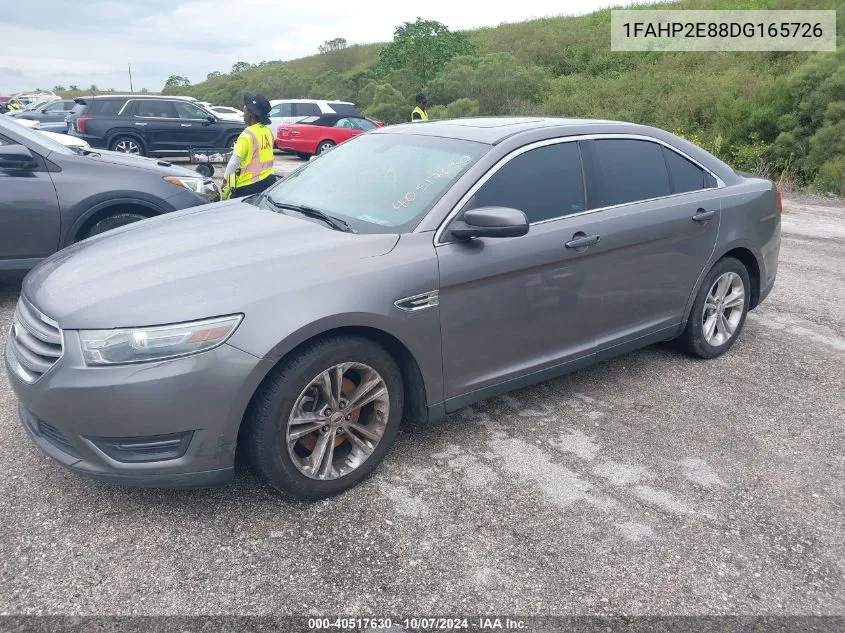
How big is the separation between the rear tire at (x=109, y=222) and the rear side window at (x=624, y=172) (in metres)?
3.91

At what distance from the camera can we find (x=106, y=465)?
9.05 ft

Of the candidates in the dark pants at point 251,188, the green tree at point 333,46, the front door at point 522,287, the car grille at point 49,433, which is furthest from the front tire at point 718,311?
the green tree at point 333,46

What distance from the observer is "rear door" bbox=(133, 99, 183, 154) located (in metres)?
16.9

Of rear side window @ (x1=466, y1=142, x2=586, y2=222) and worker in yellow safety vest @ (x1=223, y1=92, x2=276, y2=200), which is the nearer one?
rear side window @ (x1=466, y1=142, x2=586, y2=222)

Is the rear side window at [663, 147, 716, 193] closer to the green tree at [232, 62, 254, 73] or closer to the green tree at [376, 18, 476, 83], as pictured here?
the green tree at [376, 18, 476, 83]

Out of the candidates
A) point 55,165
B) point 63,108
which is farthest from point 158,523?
point 63,108

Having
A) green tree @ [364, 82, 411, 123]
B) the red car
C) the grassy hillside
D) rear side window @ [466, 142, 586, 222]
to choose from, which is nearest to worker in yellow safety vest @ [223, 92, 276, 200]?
rear side window @ [466, 142, 586, 222]

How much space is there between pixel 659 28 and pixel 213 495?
117 feet

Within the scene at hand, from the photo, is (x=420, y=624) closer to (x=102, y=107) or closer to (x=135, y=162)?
(x=135, y=162)

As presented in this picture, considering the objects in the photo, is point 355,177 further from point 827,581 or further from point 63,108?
point 63,108

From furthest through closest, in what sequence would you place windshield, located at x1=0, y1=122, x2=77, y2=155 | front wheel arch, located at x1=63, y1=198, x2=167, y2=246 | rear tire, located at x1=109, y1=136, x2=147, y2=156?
rear tire, located at x1=109, y1=136, x2=147, y2=156
windshield, located at x1=0, y1=122, x2=77, y2=155
front wheel arch, located at x1=63, y1=198, x2=167, y2=246

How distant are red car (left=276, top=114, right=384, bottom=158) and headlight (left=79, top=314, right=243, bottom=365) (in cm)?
1743

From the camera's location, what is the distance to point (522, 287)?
3.51 metres

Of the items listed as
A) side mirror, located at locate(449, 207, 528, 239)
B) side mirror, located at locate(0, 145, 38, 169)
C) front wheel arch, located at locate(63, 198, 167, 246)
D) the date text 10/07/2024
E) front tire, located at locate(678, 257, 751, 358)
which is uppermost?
side mirror, located at locate(0, 145, 38, 169)
